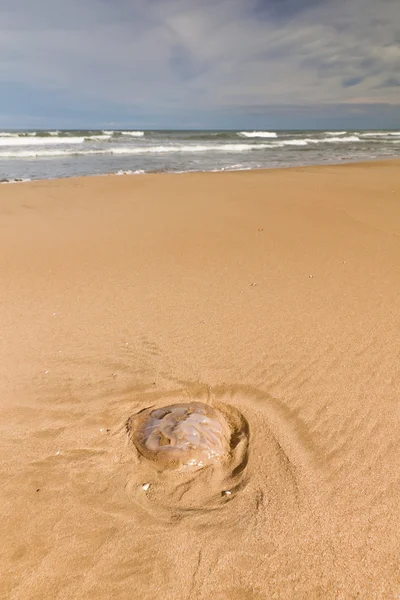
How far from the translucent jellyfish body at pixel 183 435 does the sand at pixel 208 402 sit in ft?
0.21

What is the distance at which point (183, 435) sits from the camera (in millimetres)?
2287

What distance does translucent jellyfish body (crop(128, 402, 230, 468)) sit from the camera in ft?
7.33

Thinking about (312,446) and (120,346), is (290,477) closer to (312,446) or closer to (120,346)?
(312,446)

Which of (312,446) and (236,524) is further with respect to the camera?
(312,446)

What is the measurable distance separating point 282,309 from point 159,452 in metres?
1.89

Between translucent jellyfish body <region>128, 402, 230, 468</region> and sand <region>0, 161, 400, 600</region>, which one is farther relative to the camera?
translucent jellyfish body <region>128, 402, 230, 468</region>

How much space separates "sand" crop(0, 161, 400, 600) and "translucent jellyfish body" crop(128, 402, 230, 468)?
2.5 inches

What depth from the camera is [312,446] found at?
2.29 metres

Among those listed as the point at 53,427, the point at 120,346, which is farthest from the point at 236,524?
the point at 120,346

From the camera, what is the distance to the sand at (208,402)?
5.57 ft

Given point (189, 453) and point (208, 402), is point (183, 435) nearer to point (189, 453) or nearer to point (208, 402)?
point (189, 453)

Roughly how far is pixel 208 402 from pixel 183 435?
41cm

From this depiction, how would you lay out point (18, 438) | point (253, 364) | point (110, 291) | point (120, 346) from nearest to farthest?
point (18, 438) → point (253, 364) → point (120, 346) → point (110, 291)

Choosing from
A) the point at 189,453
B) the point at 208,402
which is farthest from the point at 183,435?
the point at 208,402
